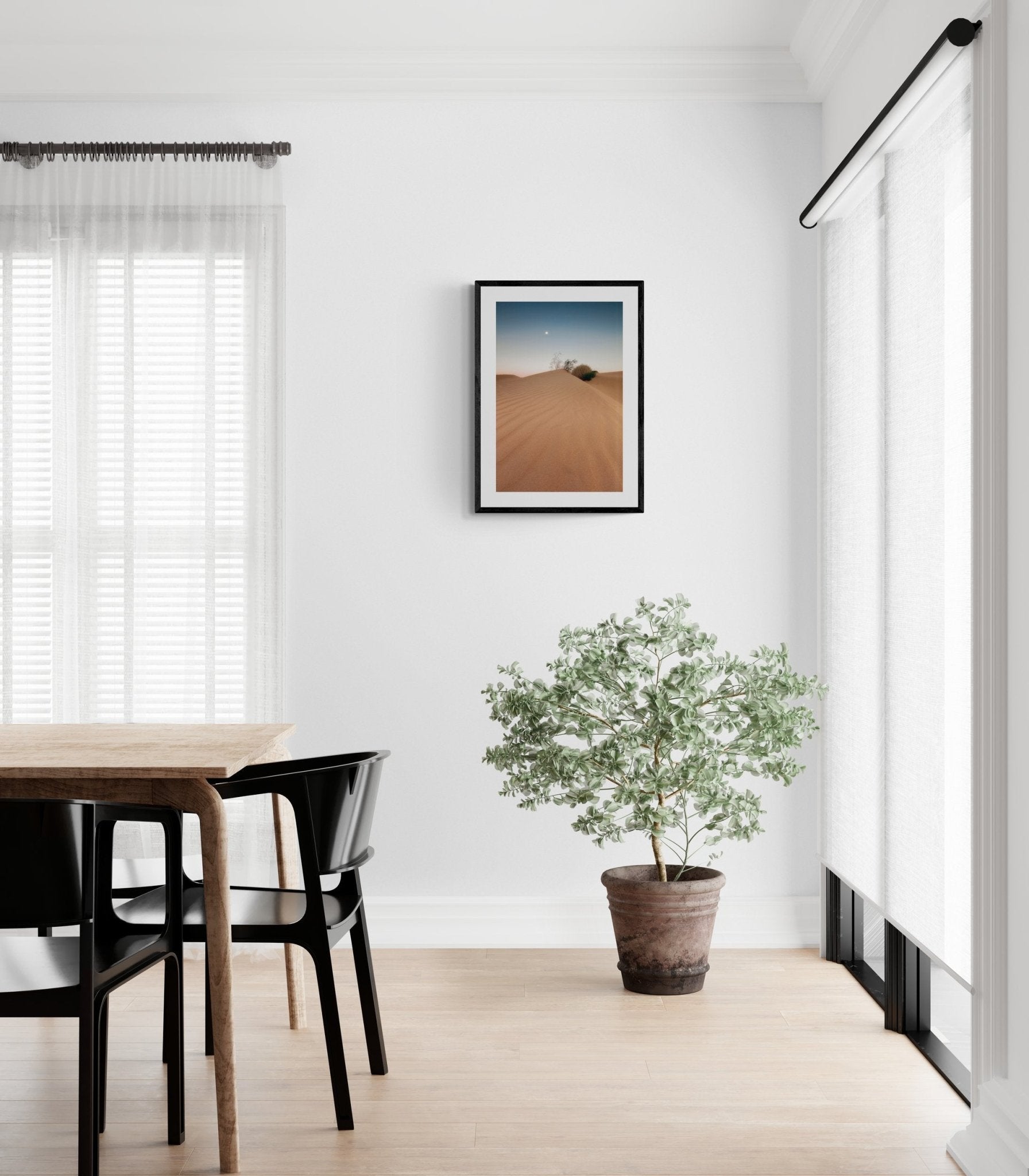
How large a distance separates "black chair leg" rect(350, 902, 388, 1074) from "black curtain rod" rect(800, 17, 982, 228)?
2.16 meters

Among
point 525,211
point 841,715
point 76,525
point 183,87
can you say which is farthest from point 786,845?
point 183,87

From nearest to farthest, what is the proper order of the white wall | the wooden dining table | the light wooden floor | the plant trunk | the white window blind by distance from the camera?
the wooden dining table → the light wooden floor → the white window blind → the plant trunk → the white wall

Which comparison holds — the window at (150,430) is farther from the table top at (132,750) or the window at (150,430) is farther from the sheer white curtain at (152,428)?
the table top at (132,750)

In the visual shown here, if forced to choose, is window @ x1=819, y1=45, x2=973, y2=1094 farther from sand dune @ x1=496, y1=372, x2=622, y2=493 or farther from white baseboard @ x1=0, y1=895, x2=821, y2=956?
sand dune @ x1=496, y1=372, x2=622, y2=493

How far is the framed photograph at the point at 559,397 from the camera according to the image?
11.5ft

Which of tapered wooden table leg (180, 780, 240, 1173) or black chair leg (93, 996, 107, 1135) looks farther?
tapered wooden table leg (180, 780, 240, 1173)

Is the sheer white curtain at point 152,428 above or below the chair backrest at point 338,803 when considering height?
above

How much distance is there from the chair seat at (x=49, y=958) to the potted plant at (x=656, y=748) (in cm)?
121

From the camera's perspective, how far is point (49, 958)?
1997 millimetres

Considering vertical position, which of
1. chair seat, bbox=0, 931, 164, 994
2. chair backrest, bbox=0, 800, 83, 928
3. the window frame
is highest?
chair backrest, bbox=0, 800, 83, 928

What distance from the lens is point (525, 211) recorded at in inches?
139

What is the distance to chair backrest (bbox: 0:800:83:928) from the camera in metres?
1.77
